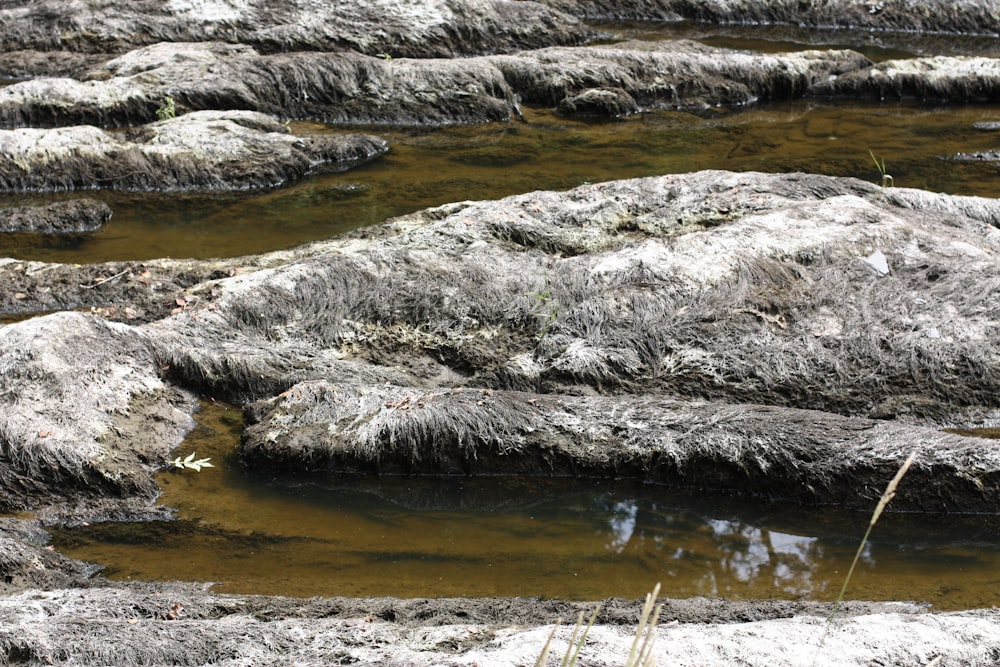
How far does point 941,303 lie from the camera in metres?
8.38

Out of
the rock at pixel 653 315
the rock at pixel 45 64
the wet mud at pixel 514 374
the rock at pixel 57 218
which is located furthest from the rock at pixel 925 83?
the rock at pixel 45 64

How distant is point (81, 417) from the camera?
7137mm

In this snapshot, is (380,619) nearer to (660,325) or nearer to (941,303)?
(660,325)

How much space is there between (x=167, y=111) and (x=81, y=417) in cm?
813

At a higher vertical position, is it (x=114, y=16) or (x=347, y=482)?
(x=114, y=16)

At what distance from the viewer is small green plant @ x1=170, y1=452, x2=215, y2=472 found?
282 inches

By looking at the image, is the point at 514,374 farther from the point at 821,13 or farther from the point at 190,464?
the point at 821,13

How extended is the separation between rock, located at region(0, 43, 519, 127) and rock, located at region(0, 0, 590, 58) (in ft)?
6.05

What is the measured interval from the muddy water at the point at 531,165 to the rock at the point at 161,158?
30 centimetres

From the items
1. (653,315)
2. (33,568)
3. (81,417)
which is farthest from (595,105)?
(33,568)

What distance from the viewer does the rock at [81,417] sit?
6.73 meters

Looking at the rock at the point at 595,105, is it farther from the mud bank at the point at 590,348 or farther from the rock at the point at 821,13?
the rock at the point at 821,13

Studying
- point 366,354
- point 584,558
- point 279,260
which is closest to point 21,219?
point 279,260

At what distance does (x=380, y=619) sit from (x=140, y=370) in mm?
3430
